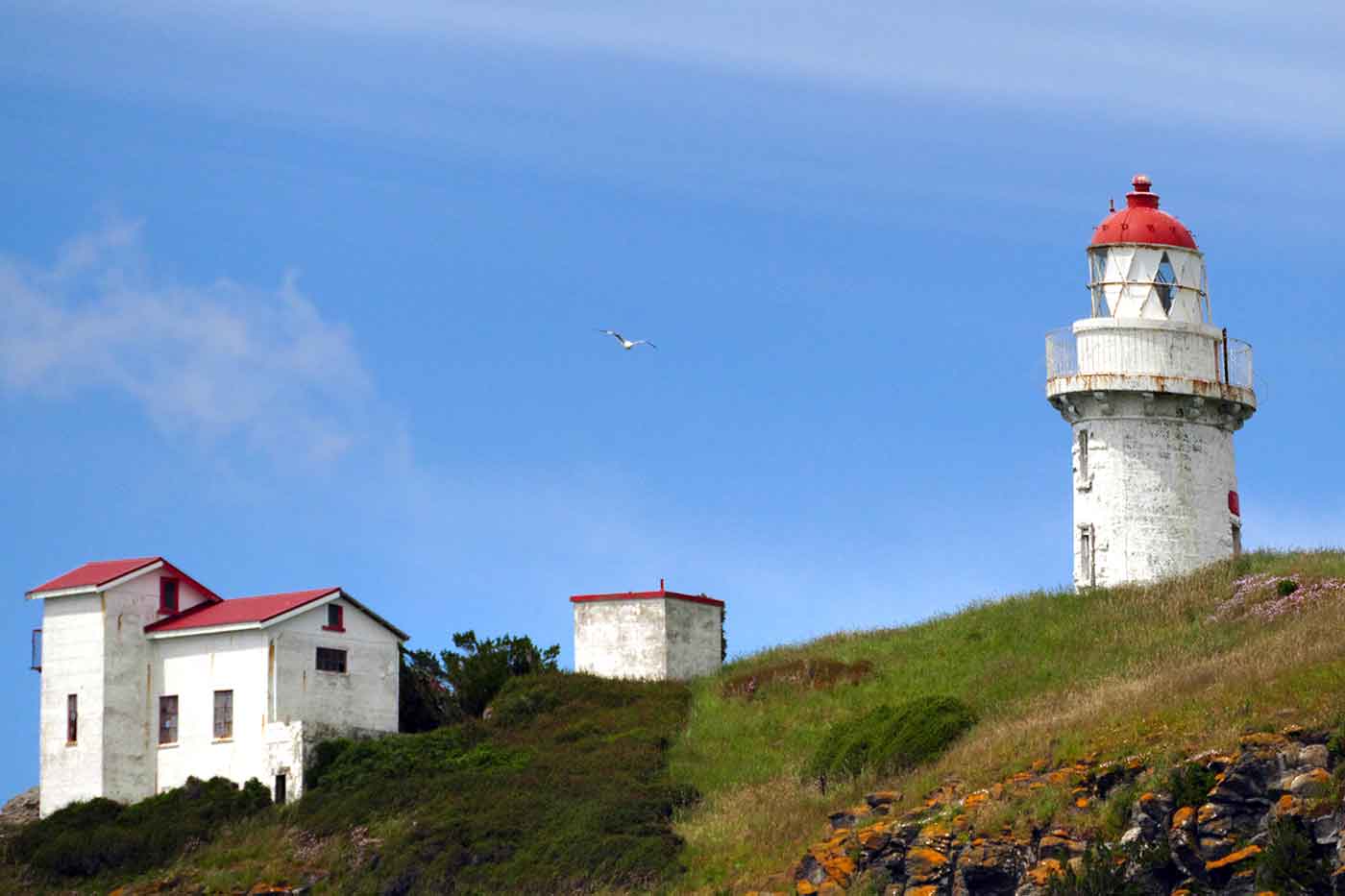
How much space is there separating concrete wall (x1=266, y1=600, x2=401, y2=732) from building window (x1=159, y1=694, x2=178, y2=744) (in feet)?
9.40

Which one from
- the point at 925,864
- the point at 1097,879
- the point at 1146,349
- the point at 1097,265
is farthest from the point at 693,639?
the point at 1097,879

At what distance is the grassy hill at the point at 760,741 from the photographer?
36625mm

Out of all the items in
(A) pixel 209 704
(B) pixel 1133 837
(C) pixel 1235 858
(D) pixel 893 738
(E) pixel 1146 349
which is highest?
(E) pixel 1146 349

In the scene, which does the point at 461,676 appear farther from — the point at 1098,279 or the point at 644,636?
the point at 1098,279

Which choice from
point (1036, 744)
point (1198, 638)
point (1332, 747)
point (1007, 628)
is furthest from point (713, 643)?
point (1332, 747)

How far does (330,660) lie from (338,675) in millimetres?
389

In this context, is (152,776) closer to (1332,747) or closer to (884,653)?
(884,653)

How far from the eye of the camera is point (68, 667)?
4847cm

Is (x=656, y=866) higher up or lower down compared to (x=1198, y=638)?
lower down

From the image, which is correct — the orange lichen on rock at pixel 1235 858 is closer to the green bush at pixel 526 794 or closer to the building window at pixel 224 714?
the green bush at pixel 526 794

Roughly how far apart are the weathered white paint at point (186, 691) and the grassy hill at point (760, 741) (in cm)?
149

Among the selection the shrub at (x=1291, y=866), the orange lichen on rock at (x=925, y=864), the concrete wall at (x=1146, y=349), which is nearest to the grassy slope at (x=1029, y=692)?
the orange lichen on rock at (x=925, y=864)

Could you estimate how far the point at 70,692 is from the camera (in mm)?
48250

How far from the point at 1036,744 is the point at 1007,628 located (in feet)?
36.9
